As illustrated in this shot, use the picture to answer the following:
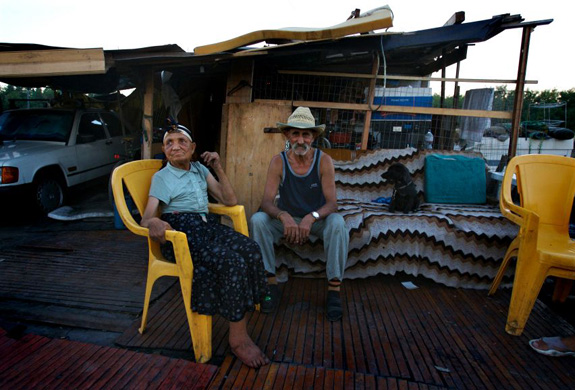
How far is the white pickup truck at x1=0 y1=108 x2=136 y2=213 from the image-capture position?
4.65 meters

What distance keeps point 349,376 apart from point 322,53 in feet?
12.6

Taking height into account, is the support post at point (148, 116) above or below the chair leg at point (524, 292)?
above

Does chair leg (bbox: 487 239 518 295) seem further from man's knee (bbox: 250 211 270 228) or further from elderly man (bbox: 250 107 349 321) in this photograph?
man's knee (bbox: 250 211 270 228)

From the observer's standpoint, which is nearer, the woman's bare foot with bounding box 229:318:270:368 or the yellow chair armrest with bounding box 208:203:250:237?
the woman's bare foot with bounding box 229:318:270:368

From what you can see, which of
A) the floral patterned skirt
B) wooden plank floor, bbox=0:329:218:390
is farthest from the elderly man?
wooden plank floor, bbox=0:329:218:390

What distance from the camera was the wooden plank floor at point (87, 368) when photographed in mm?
1752

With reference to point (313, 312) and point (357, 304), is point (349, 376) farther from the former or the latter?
point (357, 304)

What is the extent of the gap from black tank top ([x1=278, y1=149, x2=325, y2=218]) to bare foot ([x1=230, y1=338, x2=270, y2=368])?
3.99ft

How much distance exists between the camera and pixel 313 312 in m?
2.54

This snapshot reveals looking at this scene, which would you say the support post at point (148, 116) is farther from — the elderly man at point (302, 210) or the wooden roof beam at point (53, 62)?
the elderly man at point (302, 210)

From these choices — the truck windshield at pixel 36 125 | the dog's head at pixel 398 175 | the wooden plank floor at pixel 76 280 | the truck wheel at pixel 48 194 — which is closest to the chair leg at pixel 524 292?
the dog's head at pixel 398 175

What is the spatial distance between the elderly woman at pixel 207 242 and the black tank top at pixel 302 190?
1.86 feet

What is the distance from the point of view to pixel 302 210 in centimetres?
287

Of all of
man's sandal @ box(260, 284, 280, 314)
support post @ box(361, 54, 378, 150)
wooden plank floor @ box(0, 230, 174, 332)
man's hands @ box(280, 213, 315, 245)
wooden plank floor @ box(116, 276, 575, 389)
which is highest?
support post @ box(361, 54, 378, 150)
